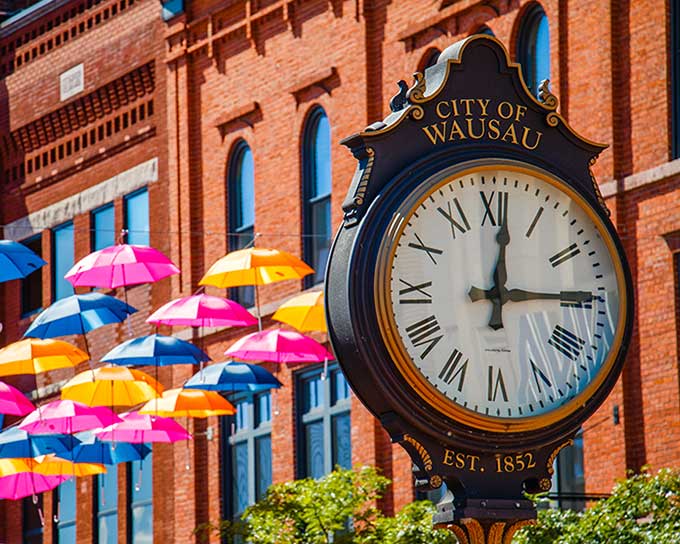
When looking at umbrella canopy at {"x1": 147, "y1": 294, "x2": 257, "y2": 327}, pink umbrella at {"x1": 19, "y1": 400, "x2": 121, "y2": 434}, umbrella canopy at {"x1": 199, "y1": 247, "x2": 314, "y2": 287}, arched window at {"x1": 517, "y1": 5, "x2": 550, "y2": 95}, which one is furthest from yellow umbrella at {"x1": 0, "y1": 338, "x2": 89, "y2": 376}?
arched window at {"x1": 517, "y1": 5, "x2": 550, "y2": 95}

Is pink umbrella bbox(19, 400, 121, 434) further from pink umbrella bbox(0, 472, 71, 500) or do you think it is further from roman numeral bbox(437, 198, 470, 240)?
roman numeral bbox(437, 198, 470, 240)

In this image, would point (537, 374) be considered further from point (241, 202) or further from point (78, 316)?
point (241, 202)

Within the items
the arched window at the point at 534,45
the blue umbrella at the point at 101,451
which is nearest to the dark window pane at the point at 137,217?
the blue umbrella at the point at 101,451

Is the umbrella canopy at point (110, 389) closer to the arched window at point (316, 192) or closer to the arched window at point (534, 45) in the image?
the arched window at point (316, 192)

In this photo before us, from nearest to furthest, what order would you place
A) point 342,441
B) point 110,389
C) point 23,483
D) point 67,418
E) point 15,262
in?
point 15,262, point 110,389, point 67,418, point 23,483, point 342,441

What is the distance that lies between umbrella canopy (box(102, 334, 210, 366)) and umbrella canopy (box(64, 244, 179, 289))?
0.78 meters

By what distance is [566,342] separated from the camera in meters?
5.50

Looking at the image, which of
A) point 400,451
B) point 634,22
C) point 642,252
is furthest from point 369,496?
point 634,22

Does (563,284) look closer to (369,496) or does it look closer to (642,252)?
(642,252)

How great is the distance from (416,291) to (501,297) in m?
0.26

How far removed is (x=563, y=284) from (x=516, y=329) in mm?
229

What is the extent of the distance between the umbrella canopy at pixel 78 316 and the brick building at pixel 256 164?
212 cm

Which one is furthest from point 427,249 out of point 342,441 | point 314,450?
point 314,450

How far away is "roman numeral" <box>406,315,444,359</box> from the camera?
5.29 meters
